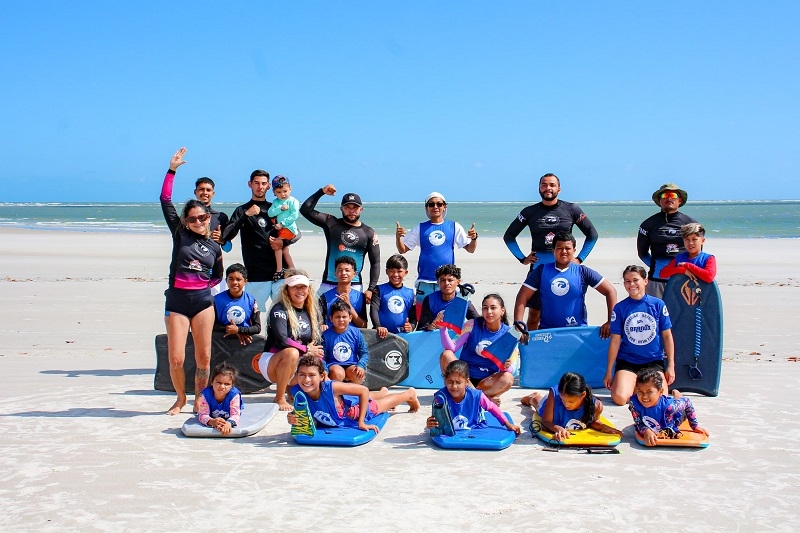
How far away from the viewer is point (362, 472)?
4.90m

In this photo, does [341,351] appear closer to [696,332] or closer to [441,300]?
[441,300]

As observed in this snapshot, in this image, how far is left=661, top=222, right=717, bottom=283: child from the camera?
Result: 7.00m

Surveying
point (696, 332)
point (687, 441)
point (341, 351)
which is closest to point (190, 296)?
point (341, 351)

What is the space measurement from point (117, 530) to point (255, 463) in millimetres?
1242

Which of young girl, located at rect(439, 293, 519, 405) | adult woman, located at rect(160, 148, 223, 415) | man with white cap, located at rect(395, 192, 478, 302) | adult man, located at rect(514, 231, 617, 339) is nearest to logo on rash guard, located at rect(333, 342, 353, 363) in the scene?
young girl, located at rect(439, 293, 519, 405)

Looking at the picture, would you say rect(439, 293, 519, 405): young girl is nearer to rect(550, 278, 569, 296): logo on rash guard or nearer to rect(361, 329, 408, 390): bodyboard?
rect(361, 329, 408, 390): bodyboard

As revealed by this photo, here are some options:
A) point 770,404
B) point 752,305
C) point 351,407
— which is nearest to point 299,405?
point 351,407

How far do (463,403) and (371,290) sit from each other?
2168mm

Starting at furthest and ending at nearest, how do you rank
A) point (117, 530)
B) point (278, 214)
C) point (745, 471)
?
point (278, 214) < point (745, 471) < point (117, 530)

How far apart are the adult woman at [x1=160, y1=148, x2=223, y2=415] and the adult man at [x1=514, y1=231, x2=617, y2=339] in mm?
2765

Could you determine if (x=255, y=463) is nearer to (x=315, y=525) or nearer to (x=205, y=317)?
(x=315, y=525)

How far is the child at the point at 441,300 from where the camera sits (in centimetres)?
716

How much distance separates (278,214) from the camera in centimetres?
795

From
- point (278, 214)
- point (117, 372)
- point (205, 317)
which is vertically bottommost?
point (117, 372)
